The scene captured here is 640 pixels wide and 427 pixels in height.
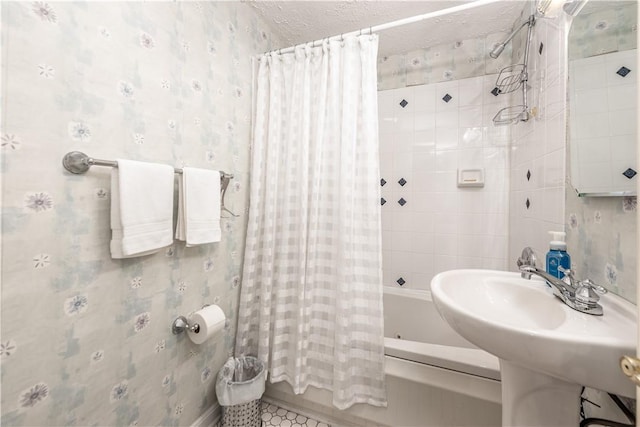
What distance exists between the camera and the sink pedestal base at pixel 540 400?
2.28ft

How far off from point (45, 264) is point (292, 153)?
103 cm

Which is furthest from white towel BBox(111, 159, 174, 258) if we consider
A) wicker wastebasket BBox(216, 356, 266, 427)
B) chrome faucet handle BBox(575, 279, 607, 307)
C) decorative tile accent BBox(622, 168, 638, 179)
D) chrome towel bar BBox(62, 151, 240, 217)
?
decorative tile accent BBox(622, 168, 638, 179)

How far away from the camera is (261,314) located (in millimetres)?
1387

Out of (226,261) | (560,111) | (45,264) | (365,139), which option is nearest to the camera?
(45,264)

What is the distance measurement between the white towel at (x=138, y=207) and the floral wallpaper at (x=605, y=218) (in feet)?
4.67

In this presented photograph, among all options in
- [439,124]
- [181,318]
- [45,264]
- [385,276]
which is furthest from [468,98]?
[45,264]

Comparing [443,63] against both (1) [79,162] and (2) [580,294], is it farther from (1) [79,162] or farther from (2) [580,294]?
(1) [79,162]

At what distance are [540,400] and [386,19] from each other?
1.96 m

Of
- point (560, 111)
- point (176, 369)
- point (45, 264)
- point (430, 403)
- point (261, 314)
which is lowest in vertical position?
point (430, 403)

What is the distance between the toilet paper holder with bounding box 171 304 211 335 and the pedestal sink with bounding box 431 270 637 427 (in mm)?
1000

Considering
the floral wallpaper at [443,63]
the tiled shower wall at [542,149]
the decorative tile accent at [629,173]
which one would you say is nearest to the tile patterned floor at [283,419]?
the tiled shower wall at [542,149]

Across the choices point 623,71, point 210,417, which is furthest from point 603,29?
point 210,417

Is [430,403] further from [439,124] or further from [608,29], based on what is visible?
[439,124]

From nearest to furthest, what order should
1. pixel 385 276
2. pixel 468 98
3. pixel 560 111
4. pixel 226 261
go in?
pixel 560 111 < pixel 226 261 < pixel 468 98 < pixel 385 276
